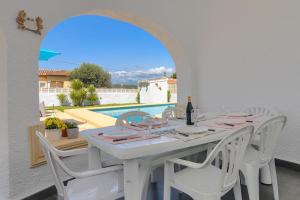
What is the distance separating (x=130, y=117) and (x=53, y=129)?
965mm

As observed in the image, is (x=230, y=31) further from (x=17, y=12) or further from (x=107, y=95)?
(x=107, y=95)

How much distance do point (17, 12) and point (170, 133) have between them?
63.9 inches

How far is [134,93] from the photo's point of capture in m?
14.2

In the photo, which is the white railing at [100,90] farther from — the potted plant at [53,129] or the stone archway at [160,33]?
the potted plant at [53,129]

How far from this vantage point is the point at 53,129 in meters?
2.35

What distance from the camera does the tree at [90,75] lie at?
1650cm

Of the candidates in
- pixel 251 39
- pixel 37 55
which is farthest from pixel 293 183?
pixel 37 55

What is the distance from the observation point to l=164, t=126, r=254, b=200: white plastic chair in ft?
3.75

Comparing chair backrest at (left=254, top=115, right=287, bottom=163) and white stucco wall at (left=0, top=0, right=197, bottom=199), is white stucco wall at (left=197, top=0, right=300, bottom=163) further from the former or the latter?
white stucco wall at (left=0, top=0, right=197, bottom=199)

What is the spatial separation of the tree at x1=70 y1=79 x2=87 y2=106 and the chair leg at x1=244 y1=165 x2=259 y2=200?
35.5ft

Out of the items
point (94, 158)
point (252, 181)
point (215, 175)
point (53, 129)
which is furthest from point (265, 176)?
point (53, 129)

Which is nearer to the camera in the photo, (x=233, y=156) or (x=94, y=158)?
(x=233, y=156)

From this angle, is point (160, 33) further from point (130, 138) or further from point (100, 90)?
point (100, 90)

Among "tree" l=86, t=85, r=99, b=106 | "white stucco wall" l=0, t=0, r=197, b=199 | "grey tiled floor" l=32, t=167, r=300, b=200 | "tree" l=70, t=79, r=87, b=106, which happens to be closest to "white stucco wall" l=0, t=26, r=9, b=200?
"white stucco wall" l=0, t=0, r=197, b=199
